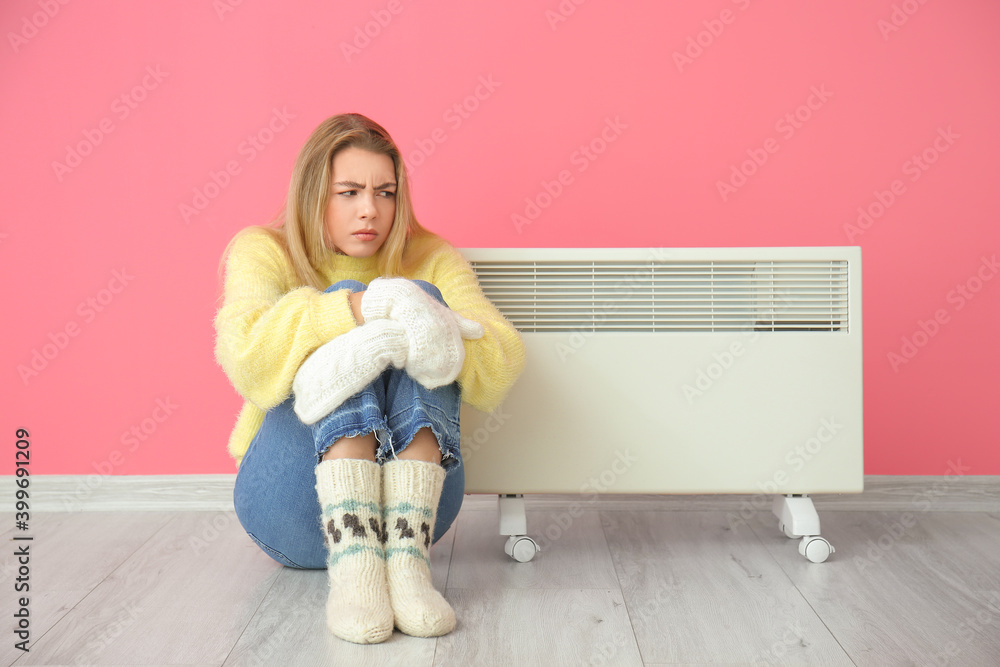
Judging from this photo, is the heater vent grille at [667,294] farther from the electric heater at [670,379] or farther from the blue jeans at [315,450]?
the blue jeans at [315,450]

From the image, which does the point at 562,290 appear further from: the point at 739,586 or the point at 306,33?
the point at 306,33

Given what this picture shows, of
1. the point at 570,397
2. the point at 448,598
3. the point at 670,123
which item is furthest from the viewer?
the point at 670,123

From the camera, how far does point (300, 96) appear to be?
185 cm

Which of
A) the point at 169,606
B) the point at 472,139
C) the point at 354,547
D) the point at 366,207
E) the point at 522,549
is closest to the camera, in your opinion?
the point at 354,547

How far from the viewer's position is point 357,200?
4.56ft

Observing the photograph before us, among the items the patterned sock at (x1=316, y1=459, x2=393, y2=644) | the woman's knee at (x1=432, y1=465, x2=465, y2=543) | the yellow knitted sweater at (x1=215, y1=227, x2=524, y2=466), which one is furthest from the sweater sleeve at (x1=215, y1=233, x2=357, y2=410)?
the woman's knee at (x1=432, y1=465, x2=465, y2=543)

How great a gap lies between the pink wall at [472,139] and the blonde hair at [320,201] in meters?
0.42

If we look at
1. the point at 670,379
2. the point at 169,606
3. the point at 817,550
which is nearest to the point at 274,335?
the point at 169,606

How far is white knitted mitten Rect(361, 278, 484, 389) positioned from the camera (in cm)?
115

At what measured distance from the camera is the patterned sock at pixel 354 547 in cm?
109

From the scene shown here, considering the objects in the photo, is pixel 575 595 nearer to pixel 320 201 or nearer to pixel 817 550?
pixel 817 550

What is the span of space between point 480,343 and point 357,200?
339 mm

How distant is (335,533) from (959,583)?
1.02m

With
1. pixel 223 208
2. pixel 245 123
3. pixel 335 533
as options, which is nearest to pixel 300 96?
pixel 245 123
